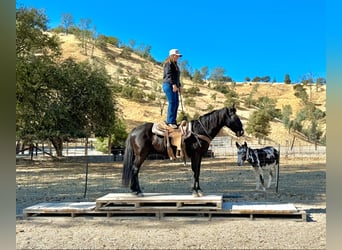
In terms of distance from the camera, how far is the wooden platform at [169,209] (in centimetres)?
562

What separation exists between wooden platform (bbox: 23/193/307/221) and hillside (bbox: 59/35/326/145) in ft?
112

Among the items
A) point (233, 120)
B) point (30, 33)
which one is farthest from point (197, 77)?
point (233, 120)

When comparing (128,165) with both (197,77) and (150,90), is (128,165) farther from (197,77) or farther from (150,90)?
(197,77)

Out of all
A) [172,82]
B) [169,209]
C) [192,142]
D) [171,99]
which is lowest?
[169,209]

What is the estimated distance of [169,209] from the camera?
18.7 feet

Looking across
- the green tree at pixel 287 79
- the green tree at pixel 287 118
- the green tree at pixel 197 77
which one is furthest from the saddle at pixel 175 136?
the green tree at pixel 287 79

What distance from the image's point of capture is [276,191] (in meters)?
8.34

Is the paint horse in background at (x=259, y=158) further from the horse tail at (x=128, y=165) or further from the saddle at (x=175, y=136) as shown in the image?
the horse tail at (x=128, y=165)

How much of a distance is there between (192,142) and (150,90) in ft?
169

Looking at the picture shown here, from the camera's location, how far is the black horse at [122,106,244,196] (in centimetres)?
606

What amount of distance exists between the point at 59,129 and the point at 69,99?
220cm

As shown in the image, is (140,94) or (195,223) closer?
(195,223)

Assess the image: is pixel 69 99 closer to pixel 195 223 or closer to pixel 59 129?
pixel 59 129
